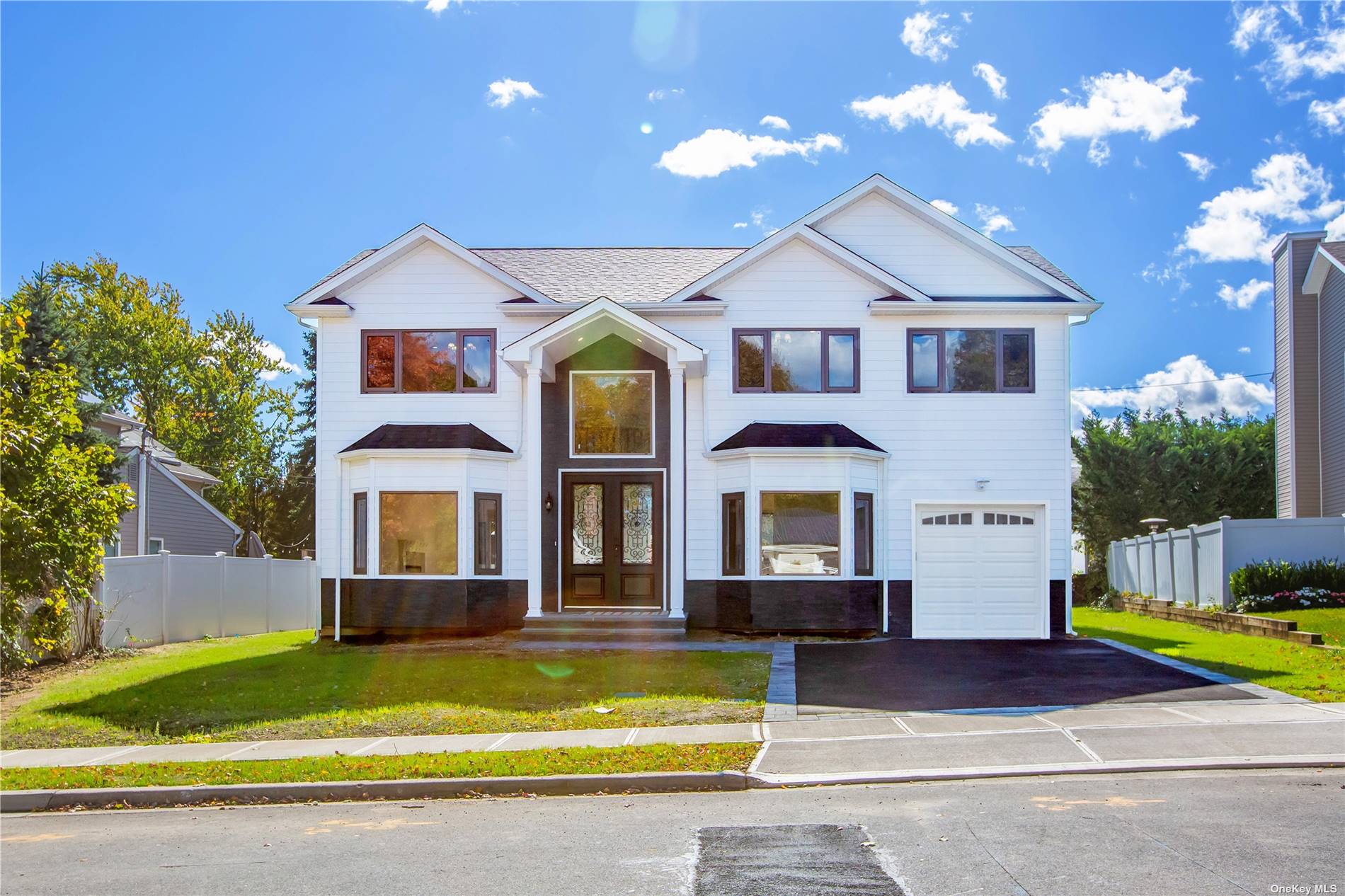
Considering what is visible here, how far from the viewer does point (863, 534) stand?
68.1 feet

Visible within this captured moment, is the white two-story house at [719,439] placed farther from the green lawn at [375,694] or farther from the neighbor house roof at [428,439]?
the green lawn at [375,694]

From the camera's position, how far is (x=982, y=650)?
61.8 ft

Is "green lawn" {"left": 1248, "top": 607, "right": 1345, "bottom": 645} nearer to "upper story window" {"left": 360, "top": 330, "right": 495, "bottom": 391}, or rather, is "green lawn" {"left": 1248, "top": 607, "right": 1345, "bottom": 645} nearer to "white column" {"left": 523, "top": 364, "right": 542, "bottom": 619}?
"white column" {"left": 523, "top": 364, "right": 542, "bottom": 619}

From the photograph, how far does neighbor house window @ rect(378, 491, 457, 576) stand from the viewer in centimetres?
2089

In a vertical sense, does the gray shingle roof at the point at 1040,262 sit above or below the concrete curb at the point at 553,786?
above

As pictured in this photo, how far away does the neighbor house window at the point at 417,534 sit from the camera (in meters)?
20.9

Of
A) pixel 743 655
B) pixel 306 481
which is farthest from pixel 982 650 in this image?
pixel 306 481

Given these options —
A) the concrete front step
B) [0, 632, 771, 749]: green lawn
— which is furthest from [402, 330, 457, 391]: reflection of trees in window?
[0, 632, 771, 749]: green lawn

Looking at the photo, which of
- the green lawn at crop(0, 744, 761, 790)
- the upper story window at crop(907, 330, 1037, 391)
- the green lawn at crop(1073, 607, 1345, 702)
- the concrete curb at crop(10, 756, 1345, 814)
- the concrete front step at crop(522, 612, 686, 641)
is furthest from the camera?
the upper story window at crop(907, 330, 1037, 391)

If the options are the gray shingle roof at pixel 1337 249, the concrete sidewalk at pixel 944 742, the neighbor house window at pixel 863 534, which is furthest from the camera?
the gray shingle roof at pixel 1337 249

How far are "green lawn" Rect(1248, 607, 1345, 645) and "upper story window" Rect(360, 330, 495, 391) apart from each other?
48.0 ft

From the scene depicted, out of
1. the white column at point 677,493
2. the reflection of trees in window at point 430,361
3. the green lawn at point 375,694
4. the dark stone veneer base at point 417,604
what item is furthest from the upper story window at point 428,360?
the green lawn at point 375,694

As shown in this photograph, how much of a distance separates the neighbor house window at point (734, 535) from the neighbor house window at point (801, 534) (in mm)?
342

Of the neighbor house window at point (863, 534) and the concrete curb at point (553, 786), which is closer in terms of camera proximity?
the concrete curb at point (553, 786)
